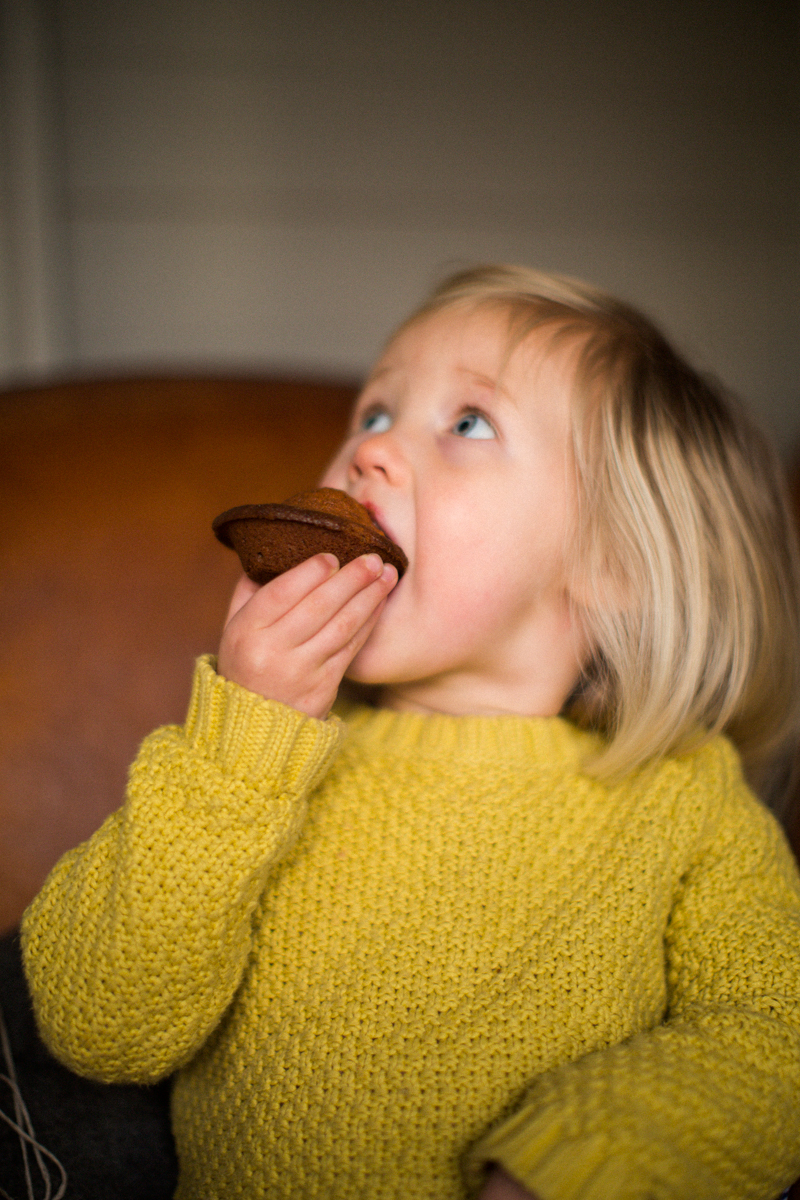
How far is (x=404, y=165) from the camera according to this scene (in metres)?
1.91

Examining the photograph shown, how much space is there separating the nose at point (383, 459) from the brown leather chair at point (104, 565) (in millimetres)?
370

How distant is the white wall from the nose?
1074mm

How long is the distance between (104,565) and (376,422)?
1.47ft

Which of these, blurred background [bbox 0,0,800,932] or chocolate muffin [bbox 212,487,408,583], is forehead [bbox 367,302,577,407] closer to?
chocolate muffin [bbox 212,487,408,583]

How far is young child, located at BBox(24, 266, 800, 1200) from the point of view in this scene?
68 centimetres

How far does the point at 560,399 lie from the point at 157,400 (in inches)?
26.5

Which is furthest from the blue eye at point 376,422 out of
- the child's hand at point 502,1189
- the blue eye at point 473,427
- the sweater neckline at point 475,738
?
the child's hand at point 502,1189

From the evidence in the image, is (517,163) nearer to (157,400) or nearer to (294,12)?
(294,12)

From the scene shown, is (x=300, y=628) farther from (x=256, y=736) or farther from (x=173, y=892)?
(x=173, y=892)

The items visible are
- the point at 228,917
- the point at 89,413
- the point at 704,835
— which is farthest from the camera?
the point at 89,413

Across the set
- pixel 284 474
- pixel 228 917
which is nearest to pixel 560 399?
pixel 284 474

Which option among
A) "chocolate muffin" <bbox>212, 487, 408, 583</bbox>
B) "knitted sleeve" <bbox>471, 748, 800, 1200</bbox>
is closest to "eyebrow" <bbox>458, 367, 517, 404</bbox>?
"chocolate muffin" <bbox>212, 487, 408, 583</bbox>

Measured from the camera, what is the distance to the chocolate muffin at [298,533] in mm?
718

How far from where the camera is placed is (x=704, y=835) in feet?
2.84
